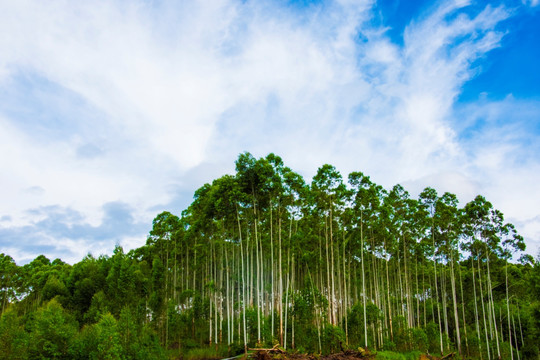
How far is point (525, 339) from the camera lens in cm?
3422

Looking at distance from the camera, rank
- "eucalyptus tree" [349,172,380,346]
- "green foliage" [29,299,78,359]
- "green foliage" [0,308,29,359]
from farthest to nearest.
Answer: "eucalyptus tree" [349,172,380,346], "green foliage" [0,308,29,359], "green foliage" [29,299,78,359]

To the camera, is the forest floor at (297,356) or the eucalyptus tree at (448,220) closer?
the forest floor at (297,356)

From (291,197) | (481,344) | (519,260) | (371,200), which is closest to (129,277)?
(291,197)

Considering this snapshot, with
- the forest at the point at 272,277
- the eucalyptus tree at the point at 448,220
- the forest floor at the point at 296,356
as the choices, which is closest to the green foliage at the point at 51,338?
the forest at the point at 272,277

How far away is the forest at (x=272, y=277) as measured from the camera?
16875mm

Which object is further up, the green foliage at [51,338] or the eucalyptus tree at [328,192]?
the eucalyptus tree at [328,192]

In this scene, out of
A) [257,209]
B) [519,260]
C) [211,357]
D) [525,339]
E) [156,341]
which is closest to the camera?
[156,341]

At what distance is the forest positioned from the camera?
55.4 ft

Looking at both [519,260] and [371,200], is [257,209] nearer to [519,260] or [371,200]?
[371,200]

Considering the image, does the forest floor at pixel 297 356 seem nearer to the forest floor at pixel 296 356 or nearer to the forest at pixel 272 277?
the forest floor at pixel 296 356

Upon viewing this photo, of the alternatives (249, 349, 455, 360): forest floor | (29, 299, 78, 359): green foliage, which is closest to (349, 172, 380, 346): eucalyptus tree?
(249, 349, 455, 360): forest floor

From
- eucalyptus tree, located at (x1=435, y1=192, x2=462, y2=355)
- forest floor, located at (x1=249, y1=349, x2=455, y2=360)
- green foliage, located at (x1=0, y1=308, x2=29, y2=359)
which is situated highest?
eucalyptus tree, located at (x1=435, y1=192, x2=462, y2=355)

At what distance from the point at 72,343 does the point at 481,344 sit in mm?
30074

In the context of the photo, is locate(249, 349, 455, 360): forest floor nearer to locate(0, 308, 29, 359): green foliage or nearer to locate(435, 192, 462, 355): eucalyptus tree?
locate(0, 308, 29, 359): green foliage
